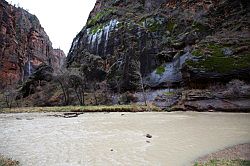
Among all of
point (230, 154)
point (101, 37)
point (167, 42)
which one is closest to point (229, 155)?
point (230, 154)

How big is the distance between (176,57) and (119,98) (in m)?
13.6

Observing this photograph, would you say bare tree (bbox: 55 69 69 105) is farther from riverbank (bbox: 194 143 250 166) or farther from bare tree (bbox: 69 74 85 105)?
riverbank (bbox: 194 143 250 166)

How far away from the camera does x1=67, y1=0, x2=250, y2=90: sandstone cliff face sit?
39.8 metres

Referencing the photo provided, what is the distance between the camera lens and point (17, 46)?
407 ft

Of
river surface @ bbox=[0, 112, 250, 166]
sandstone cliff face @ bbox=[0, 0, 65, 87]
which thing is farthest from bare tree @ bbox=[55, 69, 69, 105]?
sandstone cliff face @ bbox=[0, 0, 65, 87]

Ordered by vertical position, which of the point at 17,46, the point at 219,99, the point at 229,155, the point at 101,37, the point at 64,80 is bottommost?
the point at 229,155

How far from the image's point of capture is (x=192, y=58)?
136 feet

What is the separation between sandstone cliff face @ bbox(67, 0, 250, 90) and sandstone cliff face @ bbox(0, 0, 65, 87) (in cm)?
4574

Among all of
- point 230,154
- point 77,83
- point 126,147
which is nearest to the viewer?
point 230,154

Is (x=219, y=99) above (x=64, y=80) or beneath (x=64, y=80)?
beneath

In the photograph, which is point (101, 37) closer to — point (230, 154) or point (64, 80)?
point (64, 80)

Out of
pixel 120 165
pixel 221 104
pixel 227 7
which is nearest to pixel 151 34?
pixel 227 7

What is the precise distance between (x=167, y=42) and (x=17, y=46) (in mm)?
91468

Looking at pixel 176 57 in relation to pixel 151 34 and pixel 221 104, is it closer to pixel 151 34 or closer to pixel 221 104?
pixel 151 34
